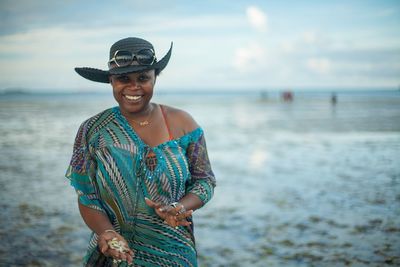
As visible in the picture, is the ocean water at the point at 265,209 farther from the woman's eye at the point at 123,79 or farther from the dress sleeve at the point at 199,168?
the woman's eye at the point at 123,79

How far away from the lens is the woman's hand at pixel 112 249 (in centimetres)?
221

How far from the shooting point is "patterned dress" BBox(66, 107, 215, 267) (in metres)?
2.43

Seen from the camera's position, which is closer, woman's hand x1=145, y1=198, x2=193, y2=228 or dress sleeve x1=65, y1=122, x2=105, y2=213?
woman's hand x1=145, y1=198, x2=193, y2=228

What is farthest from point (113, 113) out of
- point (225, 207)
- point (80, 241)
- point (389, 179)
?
point (389, 179)

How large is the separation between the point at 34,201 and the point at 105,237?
6.91 meters

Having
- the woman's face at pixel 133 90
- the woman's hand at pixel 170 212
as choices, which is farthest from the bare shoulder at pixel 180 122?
the woman's hand at pixel 170 212

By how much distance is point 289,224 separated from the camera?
7.11m

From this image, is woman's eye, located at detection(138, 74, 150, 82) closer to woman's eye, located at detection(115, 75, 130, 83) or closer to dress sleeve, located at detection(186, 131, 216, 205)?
woman's eye, located at detection(115, 75, 130, 83)

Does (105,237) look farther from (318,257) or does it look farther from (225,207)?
(225,207)

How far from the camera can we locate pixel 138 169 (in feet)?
8.01

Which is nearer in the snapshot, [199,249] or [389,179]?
[199,249]

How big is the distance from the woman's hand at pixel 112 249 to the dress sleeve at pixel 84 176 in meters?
0.19

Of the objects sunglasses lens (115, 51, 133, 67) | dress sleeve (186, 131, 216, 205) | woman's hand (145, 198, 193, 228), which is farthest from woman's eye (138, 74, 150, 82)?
woman's hand (145, 198, 193, 228)

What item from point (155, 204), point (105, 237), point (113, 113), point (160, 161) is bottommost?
point (105, 237)
